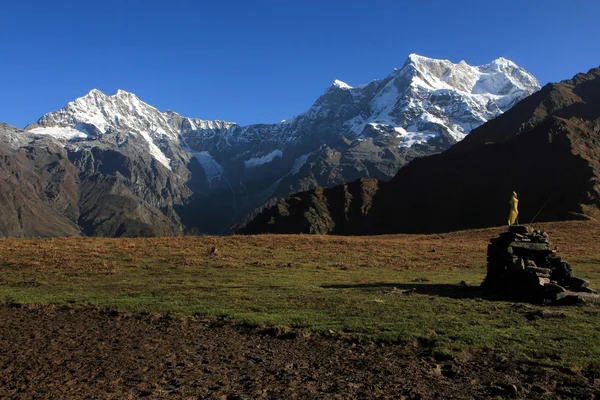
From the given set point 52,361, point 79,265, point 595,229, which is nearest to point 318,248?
point 79,265

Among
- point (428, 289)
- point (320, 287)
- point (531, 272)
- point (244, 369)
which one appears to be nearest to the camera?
point (244, 369)

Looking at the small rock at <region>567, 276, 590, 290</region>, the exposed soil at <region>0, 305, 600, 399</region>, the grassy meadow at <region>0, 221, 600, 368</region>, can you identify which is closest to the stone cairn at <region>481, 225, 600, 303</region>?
the small rock at <region>567, 276, 590, 290</region>

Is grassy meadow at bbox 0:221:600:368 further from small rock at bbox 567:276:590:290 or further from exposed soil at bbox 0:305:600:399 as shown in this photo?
small rock at bbox 567:276:590:290

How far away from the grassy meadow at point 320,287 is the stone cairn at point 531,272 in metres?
1.43

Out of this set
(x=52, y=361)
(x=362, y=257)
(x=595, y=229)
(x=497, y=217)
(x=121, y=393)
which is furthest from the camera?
(x=497, y=217)

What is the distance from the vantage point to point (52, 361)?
15320 millimetres

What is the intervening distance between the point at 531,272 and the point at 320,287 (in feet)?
37.7

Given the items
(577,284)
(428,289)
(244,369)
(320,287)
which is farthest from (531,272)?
(244,369)

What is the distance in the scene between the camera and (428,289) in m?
27.1

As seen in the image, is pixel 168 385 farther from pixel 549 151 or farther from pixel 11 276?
pixel 549 151

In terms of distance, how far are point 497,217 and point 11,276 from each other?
170128mm

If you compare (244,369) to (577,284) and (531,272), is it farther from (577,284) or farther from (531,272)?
(577,284)

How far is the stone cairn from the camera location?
2259 cm

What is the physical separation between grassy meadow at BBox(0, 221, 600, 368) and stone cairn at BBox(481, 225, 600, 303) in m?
1.43
